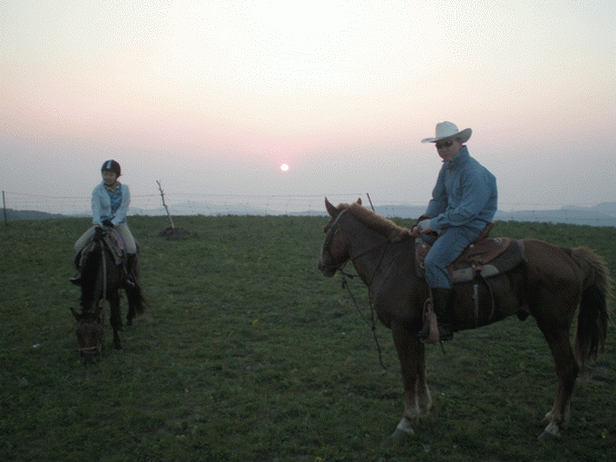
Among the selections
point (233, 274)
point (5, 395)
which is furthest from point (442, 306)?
Result: point (233, 274)

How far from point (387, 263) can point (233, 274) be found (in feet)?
29.4

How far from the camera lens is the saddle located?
716 cm

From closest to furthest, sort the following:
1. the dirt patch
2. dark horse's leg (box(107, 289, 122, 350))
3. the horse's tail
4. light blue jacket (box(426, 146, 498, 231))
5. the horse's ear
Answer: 1. light blue jacket (box(426, 146, 498, 231))
2. the horse's tail
3. the horse's ear
4. dark horse's leg (box(107, 289, 122, 350))
5. the dirt patch

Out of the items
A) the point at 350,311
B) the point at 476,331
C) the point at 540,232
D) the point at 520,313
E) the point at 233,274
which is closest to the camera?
the point at 520,313

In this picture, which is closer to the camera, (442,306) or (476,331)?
(442,306)

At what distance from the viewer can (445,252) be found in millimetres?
4570

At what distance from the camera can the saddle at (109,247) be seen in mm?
7160

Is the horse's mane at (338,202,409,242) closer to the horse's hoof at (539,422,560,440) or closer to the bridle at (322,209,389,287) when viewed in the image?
the bridle at (322,209,389,287)

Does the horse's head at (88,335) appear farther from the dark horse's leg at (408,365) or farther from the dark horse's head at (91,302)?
the dark horse's leg at (408,365)

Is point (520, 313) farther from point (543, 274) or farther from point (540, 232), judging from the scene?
point (540, 232)

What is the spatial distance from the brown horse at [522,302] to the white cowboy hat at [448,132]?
1258 millimetres

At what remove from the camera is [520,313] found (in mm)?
5020

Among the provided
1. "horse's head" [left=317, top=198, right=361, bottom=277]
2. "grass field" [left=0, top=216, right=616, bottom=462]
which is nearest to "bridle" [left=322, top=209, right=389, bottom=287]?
"horse's head" [left=317, top=198, right=361, bottom=277]

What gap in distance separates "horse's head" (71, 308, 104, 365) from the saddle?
1013mm
